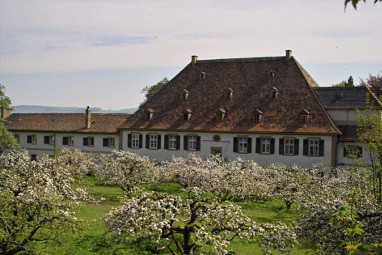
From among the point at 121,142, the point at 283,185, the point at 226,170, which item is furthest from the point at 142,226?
the point at 121,142

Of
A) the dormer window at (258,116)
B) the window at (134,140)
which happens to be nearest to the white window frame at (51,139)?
the window at (134,140)

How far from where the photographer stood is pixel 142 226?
11.6m

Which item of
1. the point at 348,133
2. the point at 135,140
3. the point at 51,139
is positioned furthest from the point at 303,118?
the point at 51,139

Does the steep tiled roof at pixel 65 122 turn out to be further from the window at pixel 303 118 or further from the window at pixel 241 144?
the window at pixel 303 118

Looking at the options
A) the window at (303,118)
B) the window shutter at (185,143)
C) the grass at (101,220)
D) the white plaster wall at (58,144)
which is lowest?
the grass at (101,220)

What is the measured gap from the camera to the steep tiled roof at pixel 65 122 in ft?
170

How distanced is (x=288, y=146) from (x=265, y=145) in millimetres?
1923

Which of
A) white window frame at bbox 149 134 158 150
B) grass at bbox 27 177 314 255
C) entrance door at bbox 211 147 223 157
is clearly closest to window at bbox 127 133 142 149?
white window frame at bbox 149 134 158 150

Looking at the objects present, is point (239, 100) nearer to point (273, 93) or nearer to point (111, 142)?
point (273, 93)

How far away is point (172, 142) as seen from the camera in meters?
43.3

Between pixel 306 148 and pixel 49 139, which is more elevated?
pixel 306 148

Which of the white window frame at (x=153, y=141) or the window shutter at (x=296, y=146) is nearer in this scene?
the window shutter at (x=296, y=146)

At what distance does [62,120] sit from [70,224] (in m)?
43.2

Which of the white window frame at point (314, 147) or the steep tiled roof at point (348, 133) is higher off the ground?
the steep tiled roof at point (348, 133)
